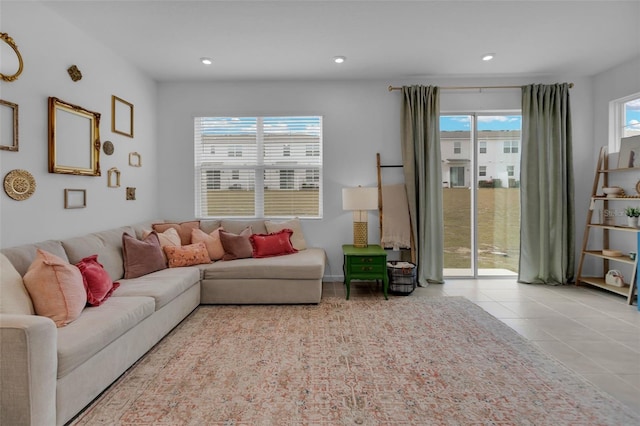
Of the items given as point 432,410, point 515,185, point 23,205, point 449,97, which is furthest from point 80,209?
point 515,185

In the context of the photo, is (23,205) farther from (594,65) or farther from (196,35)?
(594,65)

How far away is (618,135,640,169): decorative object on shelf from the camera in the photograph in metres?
3.93

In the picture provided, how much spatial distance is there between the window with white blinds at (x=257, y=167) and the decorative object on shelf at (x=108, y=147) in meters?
1.23

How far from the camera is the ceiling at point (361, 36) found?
2.88 metres

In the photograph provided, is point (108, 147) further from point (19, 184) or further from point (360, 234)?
point (360, 234)

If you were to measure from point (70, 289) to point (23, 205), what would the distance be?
40.2 inches

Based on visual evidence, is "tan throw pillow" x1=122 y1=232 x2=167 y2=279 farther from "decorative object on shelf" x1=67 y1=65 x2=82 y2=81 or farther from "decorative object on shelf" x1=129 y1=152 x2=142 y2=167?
"decorative object on shelf" x1=67 y1=65 x2=82 y2=81

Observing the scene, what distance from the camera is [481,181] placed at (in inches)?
188

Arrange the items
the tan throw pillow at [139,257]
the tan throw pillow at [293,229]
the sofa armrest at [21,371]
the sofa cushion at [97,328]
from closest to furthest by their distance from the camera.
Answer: the sofa armrest at [21,371]
the sofa cushion at [97,328]
the tan throw pillow at [139,257]
the tan throw pillow at [293,229]

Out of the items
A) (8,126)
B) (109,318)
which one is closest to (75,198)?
(8,126)

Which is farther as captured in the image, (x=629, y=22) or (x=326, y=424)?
(x=629, y=22)

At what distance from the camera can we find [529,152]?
4516mm

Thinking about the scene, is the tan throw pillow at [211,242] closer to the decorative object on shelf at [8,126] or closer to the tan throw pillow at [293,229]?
the tan throw pillow at [293,229]

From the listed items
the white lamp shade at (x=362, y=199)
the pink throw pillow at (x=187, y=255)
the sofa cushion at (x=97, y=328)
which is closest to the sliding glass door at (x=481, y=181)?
the white lamp shade at (x=362, y=199)
